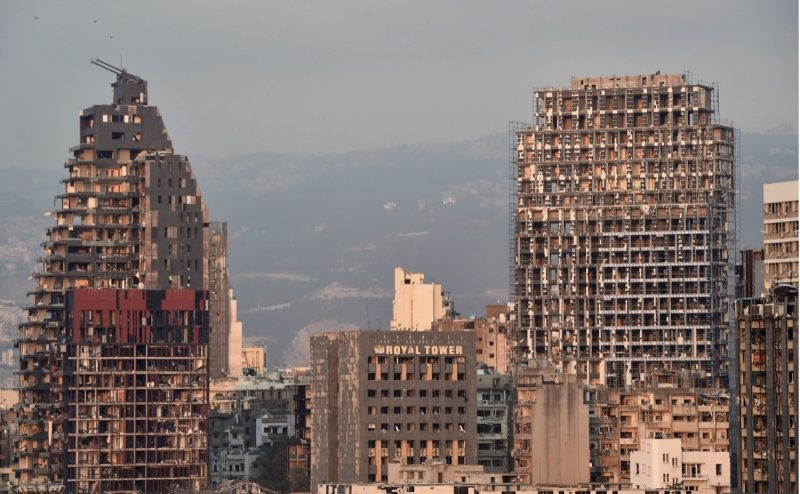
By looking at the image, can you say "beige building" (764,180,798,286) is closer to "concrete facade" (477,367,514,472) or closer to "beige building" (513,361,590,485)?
"beige building" (513,361,590,485)

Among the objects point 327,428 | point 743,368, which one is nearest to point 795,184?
point 743,368

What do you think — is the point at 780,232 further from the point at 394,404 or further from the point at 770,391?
the point at 394,404

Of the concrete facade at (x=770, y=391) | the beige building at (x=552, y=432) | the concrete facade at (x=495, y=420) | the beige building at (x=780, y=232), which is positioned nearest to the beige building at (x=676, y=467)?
the beige building at (x=552, y=432)

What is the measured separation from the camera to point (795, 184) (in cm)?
16100

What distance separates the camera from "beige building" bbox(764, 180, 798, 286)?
506 feet

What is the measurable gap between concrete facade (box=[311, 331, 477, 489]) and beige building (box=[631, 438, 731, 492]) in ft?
64.7

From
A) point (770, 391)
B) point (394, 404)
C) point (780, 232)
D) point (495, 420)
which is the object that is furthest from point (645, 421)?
point (770, 391)

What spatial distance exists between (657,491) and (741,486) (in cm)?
1703

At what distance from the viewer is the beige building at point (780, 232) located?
154m

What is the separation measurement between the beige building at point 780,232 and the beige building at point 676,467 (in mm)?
13286

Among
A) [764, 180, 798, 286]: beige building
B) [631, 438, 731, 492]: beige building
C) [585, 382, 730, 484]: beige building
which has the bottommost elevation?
[631, 438, 731, 492]: beige building

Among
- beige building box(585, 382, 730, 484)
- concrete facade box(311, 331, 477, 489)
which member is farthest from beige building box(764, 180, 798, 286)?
concrete facade box(311, 331, 477, 489)

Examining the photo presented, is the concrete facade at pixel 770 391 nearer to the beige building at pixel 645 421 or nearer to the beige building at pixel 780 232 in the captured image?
the beige building at pixel 780 232

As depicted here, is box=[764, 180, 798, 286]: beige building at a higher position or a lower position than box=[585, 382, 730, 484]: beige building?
higher
